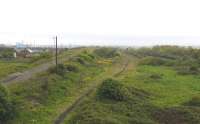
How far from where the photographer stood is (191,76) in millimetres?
47594

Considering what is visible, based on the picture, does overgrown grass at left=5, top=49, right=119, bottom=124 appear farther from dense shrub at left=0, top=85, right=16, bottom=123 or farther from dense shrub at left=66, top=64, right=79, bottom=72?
dense shrub at left=66, top=64, right=79, bottom=72

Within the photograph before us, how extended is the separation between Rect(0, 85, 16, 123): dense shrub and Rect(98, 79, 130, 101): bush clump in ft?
26.3

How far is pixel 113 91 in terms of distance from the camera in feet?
92.5

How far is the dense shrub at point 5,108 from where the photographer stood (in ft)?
70.7

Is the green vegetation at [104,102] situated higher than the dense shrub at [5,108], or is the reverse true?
the dense shrub at [5,108]

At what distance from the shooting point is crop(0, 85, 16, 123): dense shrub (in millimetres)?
21562

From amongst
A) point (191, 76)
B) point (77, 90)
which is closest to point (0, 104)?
point (77, 90)

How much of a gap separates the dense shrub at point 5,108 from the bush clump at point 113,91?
802 centimetres

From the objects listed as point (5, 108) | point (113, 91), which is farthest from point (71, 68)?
point (5, 108)

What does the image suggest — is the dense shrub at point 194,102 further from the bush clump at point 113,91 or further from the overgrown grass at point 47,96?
the overgrown grass at point 47,96

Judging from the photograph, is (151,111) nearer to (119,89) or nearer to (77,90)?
(119,89)

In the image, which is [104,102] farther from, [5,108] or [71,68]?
[71,68]

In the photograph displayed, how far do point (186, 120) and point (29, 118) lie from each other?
34.5ft

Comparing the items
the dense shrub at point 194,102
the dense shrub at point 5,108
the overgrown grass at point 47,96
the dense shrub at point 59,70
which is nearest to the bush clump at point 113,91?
the overgrown grass at point 47,96
